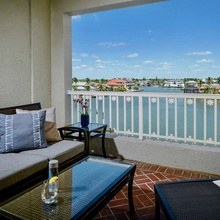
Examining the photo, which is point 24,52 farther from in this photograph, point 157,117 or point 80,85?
point 157,117

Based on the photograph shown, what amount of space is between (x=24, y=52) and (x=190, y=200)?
3483 mm

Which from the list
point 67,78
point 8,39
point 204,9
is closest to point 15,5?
Answer: point 8,39

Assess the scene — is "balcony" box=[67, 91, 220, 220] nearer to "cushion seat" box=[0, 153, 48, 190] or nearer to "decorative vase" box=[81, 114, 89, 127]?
"decorative vase" box=[81, 114, 89, 127]

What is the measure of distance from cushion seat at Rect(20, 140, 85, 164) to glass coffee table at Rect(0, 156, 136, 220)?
406 millimetres

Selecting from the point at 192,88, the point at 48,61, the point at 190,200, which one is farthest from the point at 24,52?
the point at 190,200

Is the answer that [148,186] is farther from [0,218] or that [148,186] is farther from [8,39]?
[8,39]

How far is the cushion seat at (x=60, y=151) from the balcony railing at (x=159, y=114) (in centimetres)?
119

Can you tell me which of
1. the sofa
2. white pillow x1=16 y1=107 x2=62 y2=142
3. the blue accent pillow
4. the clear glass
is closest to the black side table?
the sofa

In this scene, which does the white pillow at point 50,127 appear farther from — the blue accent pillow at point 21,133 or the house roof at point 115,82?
the house roof at point 115,82

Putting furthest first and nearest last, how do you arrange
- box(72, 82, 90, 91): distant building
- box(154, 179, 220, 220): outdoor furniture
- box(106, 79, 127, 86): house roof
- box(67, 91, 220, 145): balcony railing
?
1. box(72, 82, 90, 91): distant building
2. box(106, 79, 127, 86): house roof
3. box(67, 91, 220, 145): balcony railing
4. box(154, 179, 220, 220): outdoor furniture

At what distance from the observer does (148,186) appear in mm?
2973

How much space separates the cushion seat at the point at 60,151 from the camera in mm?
2755

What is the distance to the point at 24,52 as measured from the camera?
404 cm

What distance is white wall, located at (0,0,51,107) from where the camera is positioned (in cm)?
370
